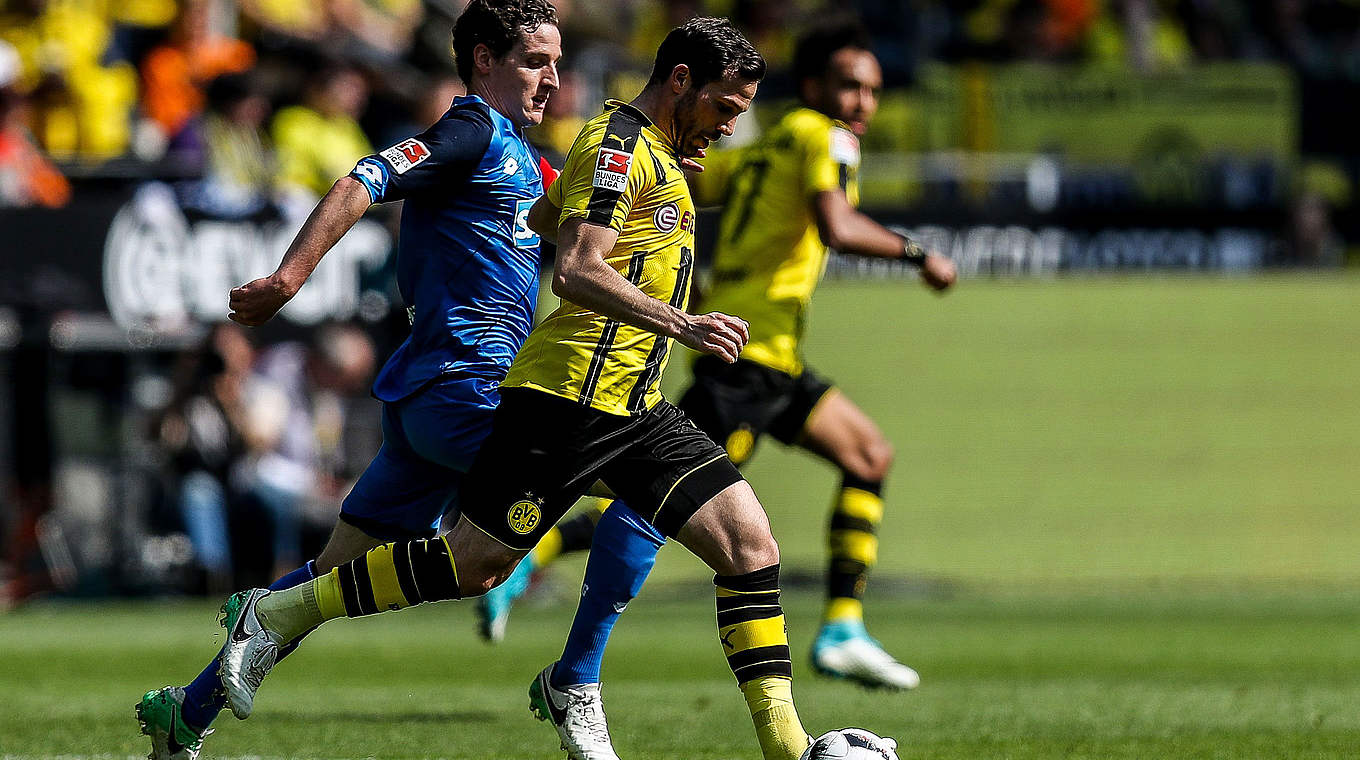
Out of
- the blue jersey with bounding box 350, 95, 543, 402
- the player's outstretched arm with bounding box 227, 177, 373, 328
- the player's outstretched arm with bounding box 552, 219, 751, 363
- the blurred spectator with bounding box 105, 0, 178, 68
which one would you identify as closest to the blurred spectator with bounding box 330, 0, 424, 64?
the blurred spectator with bounding box 105, 0, 178, 68

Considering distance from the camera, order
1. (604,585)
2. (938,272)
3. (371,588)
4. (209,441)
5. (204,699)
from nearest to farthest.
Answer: (371,588)
(204,699)
(604,585)
(938,272)
(209,441)

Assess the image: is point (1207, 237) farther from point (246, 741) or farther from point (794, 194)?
point (246, 741)

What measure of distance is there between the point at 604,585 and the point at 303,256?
155 centimetres

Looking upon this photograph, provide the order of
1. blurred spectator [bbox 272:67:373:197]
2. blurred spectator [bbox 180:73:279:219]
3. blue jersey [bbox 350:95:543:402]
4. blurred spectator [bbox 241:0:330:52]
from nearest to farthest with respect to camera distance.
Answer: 1. blue jersey [bbox 350:95:543:402]
2. blurred spectator [bbox 180:73:279:219]
3. blurred spectator [bbox 272:67:373:197]
4. blurred spectator [bbox 241:0:330:52]

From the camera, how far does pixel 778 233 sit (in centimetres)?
796

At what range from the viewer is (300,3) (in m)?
17.4

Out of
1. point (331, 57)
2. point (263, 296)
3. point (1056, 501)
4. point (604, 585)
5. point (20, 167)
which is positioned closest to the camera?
point (263, 296)

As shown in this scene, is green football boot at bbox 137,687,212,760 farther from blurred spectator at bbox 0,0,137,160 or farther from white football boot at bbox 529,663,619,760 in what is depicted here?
blurred spectator at bbox 0,0,137,160

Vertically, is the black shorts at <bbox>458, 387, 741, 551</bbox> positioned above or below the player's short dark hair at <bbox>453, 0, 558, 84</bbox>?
below

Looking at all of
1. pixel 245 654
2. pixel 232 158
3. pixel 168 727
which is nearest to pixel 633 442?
pixel 245 654

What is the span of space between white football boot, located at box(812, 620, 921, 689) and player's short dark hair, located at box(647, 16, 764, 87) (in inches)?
129

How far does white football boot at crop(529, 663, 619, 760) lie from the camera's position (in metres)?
5.50

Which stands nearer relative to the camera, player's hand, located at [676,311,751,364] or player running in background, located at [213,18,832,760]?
player's hand, located at [676,311,751,364]

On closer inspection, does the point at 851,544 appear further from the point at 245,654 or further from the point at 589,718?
the point at 245,654
